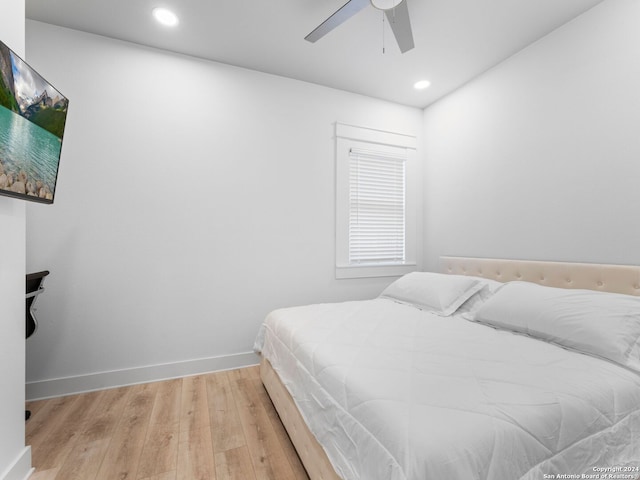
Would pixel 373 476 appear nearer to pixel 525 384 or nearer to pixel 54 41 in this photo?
pixel 525 384

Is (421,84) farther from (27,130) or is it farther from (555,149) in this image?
(27,130)

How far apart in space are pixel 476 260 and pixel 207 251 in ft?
8.52

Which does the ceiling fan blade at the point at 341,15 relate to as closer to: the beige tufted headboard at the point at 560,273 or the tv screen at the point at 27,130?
the tv screen at the point at 27,130

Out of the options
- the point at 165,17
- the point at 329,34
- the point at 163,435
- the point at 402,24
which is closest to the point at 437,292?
the point at 402,24

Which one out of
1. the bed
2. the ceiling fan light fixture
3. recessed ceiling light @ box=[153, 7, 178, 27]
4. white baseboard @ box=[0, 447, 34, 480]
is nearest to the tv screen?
recessed ceiling light @ box=[153, 7, 178, 27]

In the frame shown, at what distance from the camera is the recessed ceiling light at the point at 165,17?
2090 millimetres

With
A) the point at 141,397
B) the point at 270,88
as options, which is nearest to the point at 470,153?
the point at 270,88

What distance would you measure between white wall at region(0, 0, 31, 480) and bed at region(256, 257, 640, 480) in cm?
130

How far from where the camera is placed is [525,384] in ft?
3.77

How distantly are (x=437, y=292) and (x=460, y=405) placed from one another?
1508mm

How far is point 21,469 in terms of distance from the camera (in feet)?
4.60

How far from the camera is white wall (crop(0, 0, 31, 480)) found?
1.31m

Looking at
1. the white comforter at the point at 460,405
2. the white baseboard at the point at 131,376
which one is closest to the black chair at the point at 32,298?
the white baseboard at the point at 131,376

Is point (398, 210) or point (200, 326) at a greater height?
point (398, 210)
